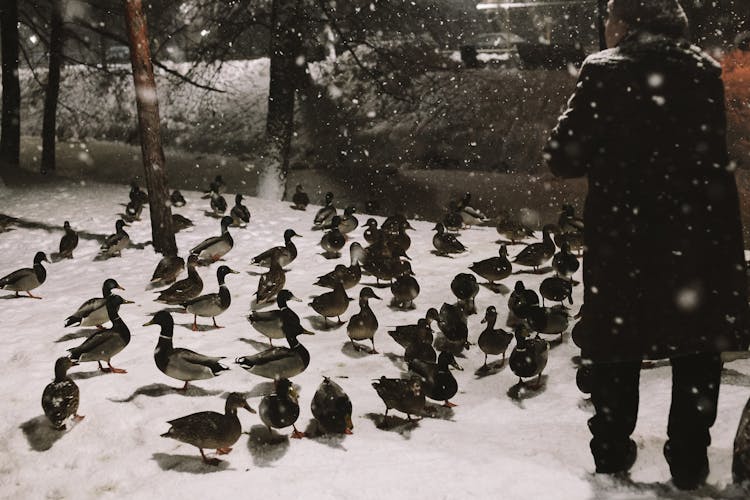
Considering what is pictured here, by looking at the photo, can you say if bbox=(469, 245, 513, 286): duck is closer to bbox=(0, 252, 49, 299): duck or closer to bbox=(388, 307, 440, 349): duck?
bbox=(388, 307, 440, 349): duck

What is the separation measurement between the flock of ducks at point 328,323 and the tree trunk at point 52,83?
892cm

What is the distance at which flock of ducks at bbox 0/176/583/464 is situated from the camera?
5.51m

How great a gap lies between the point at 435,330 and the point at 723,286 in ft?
16.7

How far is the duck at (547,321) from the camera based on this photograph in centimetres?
755

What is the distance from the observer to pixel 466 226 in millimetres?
13672

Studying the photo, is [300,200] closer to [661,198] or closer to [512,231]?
[512,231]

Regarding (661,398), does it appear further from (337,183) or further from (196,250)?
(337,183)

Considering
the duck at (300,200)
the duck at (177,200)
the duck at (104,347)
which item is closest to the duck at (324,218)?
the duck at (300,200)

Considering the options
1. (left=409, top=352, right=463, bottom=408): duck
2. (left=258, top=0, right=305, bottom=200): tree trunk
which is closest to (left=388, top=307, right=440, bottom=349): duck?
(left=409, top=352, right=463, bottom=408): duck

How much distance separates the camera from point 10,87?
714 inches

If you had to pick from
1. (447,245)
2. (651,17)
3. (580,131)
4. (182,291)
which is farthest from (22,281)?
(651,17)

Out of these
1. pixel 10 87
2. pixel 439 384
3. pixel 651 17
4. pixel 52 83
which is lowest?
pixel 439 384

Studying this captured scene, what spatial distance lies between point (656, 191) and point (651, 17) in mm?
847

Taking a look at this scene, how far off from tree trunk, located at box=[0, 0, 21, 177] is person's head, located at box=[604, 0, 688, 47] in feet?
58.2
